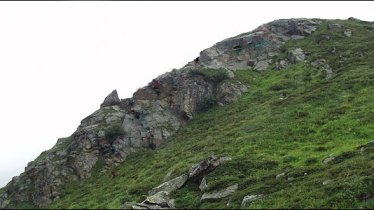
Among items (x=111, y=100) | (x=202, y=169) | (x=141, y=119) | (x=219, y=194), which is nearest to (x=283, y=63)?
(x=141, y=119)

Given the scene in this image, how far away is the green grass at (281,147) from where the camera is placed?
2860 centimetres

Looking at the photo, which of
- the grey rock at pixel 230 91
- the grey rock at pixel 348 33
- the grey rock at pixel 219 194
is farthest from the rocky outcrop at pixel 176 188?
the grey rock at pixel 348 33

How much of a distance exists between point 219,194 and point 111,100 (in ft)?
122

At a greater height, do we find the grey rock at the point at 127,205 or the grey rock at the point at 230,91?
the grey rock at the point at 230,91

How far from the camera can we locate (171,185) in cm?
3559

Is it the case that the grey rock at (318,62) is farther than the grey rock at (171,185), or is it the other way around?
the grey rock at (318,62)

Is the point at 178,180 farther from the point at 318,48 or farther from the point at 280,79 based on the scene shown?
the point at 318,48

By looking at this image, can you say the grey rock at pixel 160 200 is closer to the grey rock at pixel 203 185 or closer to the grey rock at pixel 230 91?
the grey rock at pixel 203 185

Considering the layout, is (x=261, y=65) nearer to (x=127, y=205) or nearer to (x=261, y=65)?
(x=261, y=65)

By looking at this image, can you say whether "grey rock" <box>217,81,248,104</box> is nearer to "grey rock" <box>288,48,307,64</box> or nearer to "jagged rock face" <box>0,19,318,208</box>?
"jagged rock face" <box>0,19,318,208</box>

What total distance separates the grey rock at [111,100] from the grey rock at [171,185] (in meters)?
31.0

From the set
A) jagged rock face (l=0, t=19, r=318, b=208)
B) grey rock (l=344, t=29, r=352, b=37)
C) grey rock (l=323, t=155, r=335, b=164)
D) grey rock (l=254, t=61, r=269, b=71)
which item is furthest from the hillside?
grey rock (l=344, t=29, r=352, b=37)

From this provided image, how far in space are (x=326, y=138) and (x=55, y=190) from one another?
3126cm

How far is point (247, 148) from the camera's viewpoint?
4238cm
